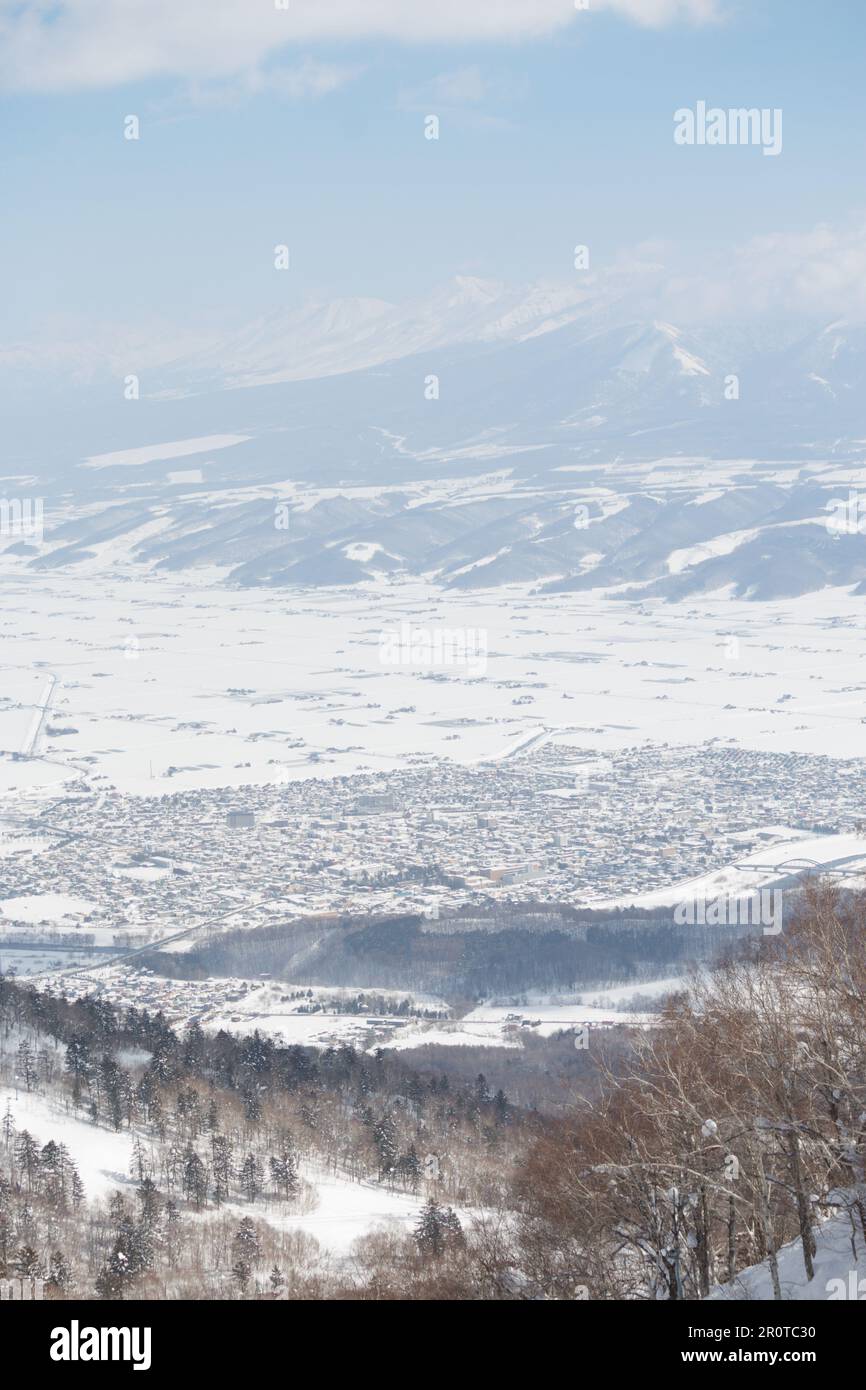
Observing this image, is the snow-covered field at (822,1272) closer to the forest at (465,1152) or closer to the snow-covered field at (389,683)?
the forest at (465,1152)

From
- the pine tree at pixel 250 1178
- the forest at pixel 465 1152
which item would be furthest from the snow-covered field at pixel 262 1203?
the pine tree at pixel 250 1178

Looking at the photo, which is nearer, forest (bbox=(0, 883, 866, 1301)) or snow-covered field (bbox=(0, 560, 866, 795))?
forest (bbox=(0, 883, 866, 1301))

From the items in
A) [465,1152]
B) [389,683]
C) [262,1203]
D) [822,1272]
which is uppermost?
[822,1272]

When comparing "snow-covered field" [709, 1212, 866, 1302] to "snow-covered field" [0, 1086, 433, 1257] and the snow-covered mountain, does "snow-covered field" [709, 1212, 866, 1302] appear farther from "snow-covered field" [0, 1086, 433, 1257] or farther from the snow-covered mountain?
the snow-covered mountain

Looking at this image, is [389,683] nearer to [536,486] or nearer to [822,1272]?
[822,1272]

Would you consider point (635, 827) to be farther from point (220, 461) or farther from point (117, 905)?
point (220, 461)

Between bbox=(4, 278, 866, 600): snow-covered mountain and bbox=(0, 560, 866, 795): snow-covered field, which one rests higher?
bbox=(4, 278, 866, 600): snow-covered mountain

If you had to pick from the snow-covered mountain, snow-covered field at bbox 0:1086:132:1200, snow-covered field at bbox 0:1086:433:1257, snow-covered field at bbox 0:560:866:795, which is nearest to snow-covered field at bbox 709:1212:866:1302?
snow-covered field at bbox 0:1086:433:1257

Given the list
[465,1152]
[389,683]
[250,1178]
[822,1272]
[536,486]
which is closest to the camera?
[822,1272]

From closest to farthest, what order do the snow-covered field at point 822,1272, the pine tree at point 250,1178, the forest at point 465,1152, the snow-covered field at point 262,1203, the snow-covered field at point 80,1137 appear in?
the snow-covered field at point 822,1272
the forest at point 465,1152
the snow-covered field at point 262,1203
the pine tree at point 250,1178
the snow-covered field at point 80,1137

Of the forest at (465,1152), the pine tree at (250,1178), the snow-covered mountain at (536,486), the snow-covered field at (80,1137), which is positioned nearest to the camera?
the forest at (465,1152)

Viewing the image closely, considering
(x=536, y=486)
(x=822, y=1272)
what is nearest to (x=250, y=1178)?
(x=822, y=1272)
